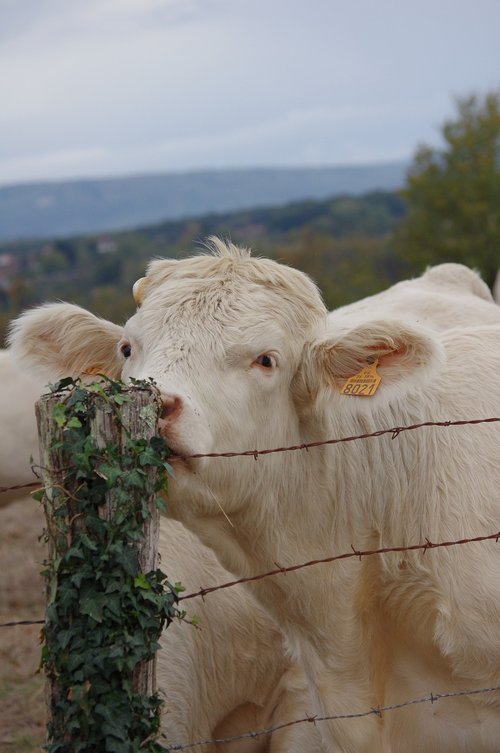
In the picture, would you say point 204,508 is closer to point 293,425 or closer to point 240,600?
point 293,425

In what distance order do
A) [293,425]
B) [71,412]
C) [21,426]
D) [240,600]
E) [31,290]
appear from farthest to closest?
[31,290] → [21,426] → [240,600] → [293,425] → [71,412]

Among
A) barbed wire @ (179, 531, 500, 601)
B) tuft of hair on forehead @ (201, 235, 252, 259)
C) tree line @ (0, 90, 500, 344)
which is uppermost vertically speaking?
tuft of hair on forehead @ (201, 235, 252, 259)

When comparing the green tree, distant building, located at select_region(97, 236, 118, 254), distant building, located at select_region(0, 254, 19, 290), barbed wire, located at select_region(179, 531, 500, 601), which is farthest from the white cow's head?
distant building, located at select_region(97, 236, 118, 254)

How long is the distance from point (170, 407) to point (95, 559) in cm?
51

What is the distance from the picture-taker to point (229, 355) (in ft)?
11.1

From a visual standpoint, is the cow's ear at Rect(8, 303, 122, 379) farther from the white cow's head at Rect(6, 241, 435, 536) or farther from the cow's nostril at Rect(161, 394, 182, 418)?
Answer: the cow's nostril at Rect(161, 394, 182, 418)

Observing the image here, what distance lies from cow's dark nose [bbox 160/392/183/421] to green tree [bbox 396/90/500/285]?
36.4 metres

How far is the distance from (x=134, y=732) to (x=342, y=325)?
1.61 m

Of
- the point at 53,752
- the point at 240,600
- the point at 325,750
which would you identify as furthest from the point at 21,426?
the point at 53,752

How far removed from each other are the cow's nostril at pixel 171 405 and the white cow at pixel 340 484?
0.28m

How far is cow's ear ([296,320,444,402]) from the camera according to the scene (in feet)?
11.3

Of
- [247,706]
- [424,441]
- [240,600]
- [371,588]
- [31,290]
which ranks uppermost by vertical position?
[424,441]

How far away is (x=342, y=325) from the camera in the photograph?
12.4 ft

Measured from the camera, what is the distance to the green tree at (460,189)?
39.2 meters
